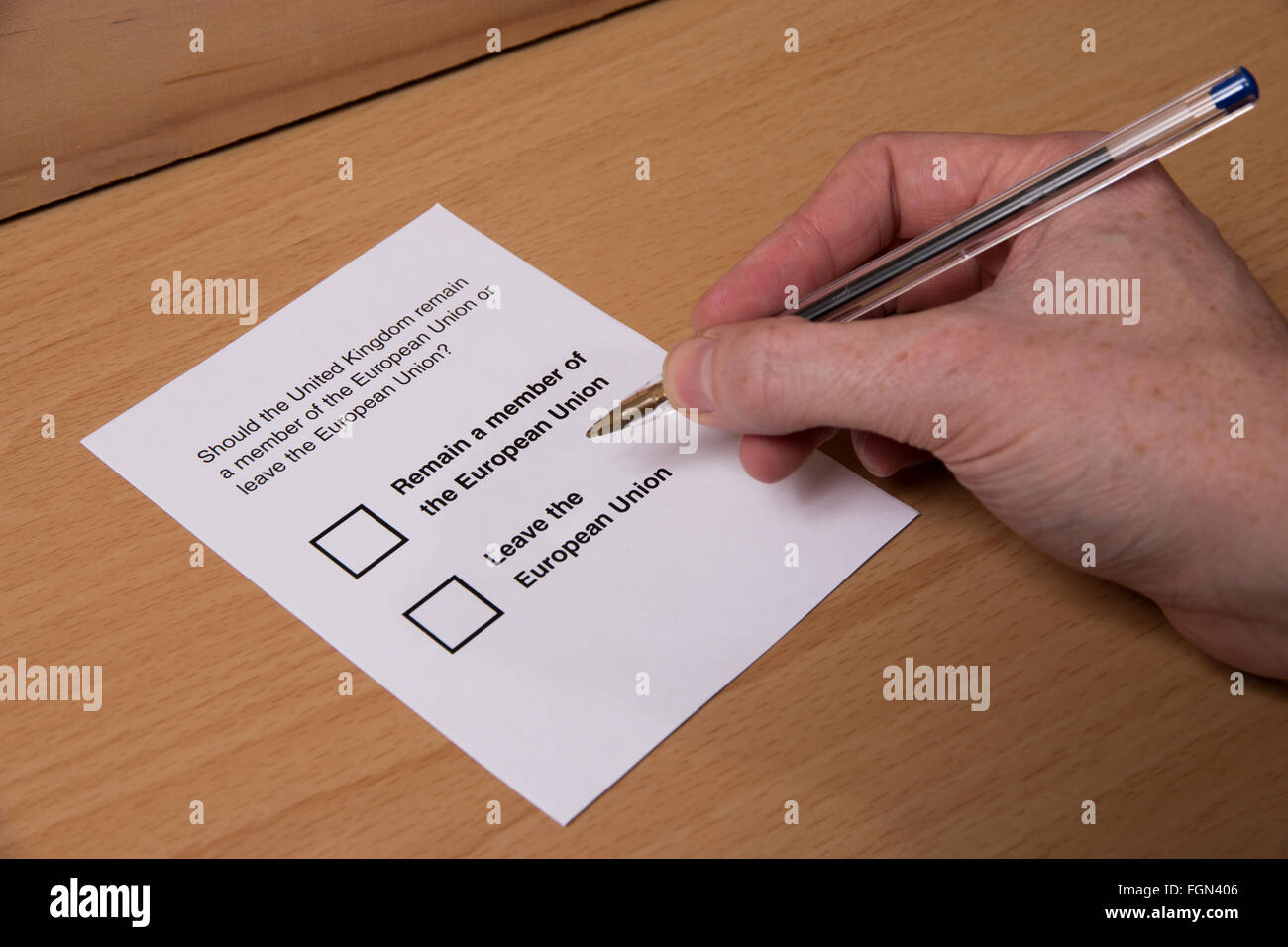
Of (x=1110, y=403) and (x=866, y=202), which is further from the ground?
(x=866, y=202)

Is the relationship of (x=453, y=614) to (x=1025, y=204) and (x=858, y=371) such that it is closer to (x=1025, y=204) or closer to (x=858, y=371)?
(x=858, y=371)

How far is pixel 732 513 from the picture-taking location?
660 millimetres

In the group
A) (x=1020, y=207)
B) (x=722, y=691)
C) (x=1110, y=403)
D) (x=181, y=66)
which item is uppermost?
(x=181, y=66)

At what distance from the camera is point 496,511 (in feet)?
2.15

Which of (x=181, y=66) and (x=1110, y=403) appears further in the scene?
(x=181, y=66)

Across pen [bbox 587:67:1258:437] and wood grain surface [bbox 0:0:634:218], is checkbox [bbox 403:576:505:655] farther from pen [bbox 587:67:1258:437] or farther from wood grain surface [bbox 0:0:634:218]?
wood grain surface [bbox 0:0:634:218]

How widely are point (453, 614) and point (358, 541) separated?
71 mm

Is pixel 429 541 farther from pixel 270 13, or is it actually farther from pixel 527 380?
pixel 270 13

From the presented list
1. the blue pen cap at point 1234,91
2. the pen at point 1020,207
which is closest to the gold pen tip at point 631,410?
the pen at point 1020,207

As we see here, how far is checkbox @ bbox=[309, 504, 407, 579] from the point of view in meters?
0.64

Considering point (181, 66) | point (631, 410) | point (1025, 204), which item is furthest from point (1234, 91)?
point (181, 66)

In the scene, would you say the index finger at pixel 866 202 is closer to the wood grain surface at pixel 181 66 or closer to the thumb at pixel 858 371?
the thumb at pixel 858 371

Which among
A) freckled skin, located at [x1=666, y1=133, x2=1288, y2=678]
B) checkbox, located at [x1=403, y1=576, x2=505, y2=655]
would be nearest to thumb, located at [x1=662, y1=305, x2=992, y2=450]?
freckled skin, located at [x1=666, y1=133, x2=1288, y2=678]

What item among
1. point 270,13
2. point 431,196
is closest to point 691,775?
point 431,196
